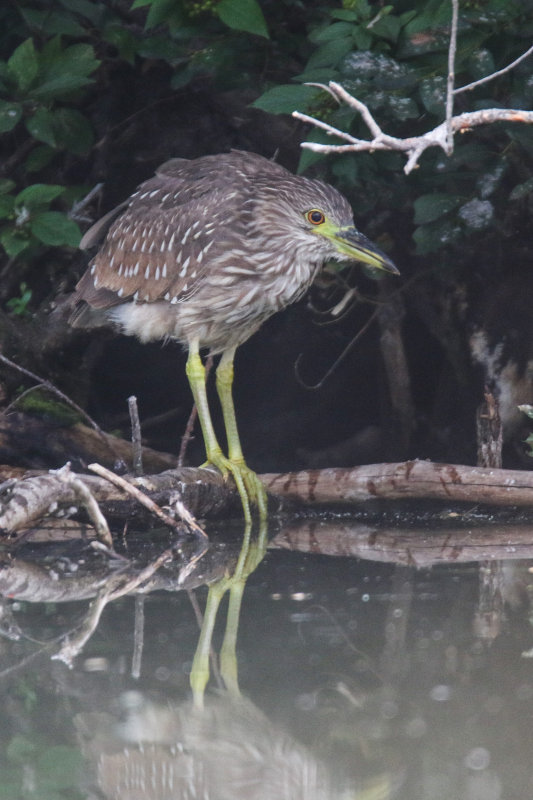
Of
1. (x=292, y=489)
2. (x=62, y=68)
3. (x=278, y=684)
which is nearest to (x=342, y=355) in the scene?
(x=292, y=489)

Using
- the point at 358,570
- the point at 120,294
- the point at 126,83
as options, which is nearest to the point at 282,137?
the point at 126,83

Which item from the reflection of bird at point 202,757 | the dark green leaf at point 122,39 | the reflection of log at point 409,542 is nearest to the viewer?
the reflection of bird at point 202,757

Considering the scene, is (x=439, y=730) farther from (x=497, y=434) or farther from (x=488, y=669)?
(x=497, y=434)

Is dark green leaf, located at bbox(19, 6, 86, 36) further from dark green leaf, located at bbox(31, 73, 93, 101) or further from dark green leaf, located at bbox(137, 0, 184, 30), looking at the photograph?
dark green leaf, located at bbox(137, 0, 184, 30)

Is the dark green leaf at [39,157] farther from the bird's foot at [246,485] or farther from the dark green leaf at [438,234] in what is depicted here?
the dark green leaf at [438,234]

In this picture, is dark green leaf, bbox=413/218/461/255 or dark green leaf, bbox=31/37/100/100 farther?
dark green leaf, bbox=31/37/100/100

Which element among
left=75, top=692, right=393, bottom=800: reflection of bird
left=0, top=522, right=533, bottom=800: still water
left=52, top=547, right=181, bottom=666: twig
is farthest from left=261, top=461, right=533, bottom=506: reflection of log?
left=75, top=692, right=393, bottom=800: reflection of bird

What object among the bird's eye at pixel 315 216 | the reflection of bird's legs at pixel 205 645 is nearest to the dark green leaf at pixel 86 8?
the bird's eye at pixel 315 216

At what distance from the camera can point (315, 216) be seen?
4199 mm

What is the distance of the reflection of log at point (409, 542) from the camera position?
3391mm

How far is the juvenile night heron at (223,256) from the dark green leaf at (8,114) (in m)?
0.68

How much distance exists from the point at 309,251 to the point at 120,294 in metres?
0.86

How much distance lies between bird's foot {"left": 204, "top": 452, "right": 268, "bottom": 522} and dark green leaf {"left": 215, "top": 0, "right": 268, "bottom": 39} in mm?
1679

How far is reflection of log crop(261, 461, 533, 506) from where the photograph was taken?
3891 millimetres
